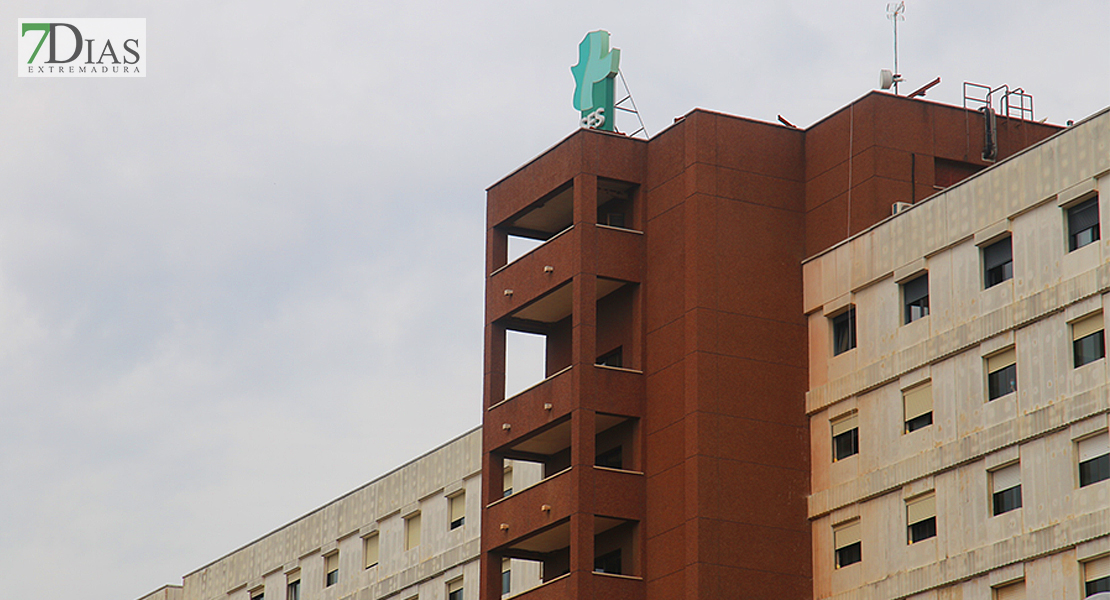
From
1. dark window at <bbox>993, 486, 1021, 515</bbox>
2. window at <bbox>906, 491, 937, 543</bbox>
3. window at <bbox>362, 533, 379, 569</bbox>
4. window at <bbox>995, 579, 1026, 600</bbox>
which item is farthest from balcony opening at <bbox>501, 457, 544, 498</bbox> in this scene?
window at <bbox>995, 579, 1026, 600</bbox>

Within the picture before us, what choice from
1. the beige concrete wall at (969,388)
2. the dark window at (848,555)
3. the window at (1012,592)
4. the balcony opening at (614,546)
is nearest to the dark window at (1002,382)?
the beige concrete wall at (969,388)

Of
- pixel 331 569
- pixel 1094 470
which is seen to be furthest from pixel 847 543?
pixel 331 569

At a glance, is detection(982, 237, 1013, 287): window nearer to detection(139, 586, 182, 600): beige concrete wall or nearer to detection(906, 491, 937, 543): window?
detection(906, 491, 937, 543): window

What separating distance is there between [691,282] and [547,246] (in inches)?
244

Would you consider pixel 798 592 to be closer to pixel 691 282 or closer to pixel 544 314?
pixel 691 282

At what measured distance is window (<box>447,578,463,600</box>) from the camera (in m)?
76.4

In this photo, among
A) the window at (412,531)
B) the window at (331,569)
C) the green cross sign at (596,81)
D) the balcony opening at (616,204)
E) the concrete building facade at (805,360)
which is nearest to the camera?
the concrete building facade at (805,360)

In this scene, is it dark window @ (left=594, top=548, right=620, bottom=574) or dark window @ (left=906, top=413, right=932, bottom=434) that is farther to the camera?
dark window @ (left=594, top=548, right=620, bottom=574)

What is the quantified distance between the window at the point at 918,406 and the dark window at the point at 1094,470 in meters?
5.88

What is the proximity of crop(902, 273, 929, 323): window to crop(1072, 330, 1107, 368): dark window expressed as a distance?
5988mm

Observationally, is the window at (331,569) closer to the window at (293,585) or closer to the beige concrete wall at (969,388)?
the window at (293,585)

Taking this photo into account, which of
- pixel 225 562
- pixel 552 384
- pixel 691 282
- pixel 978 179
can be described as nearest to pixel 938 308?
pixel 978 179

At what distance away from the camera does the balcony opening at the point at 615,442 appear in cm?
6153

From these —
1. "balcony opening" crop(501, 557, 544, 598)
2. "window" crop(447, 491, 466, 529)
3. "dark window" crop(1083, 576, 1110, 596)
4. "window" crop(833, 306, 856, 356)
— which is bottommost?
"dark window" crop(1083, 576, 1110, 596)
